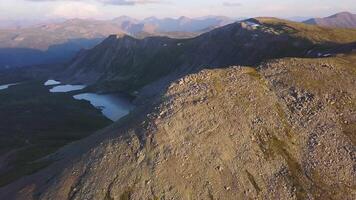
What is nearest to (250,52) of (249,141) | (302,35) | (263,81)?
(302,35)

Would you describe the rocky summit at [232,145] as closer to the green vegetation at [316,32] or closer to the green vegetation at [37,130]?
the green vegetation at [37,130]

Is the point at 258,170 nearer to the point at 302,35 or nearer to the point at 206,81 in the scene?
the point at 206,81

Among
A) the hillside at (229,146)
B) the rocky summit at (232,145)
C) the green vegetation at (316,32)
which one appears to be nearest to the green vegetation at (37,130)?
the hillside at (229,146)

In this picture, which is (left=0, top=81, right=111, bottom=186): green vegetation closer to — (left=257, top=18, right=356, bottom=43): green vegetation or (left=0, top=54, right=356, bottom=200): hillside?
(left=0, top=54, right=356, bottom=200): hillside

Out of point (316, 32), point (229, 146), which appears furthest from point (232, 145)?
point (316, 32)

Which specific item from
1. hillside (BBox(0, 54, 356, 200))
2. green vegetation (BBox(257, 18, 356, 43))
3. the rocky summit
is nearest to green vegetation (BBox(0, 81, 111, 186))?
hillside (BBox(0, 54, 356, 200))

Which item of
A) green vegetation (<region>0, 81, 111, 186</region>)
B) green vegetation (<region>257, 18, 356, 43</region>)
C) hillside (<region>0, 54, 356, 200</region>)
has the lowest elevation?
green vegetation (<region>0, 81, 111, 186</region>)
